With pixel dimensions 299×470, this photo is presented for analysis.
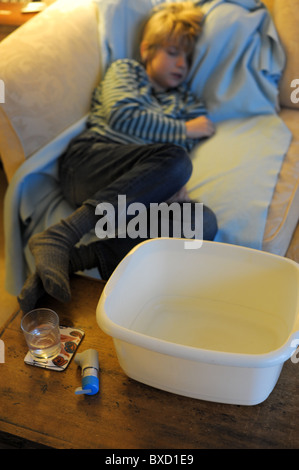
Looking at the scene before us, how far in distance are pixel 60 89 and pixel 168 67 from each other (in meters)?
0.40

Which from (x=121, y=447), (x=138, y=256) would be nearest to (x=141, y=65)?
(x=138, y=256)

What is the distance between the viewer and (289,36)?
5.24ft

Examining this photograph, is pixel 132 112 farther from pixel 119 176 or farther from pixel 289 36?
pixel 289 36

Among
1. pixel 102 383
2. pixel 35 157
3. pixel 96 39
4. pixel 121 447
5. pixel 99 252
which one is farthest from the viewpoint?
pixel 96 39

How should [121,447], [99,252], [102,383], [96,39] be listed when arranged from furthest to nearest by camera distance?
[96,39] < [99,252] < [102,383] < [121,447]

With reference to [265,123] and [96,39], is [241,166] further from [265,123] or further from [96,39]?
[96,39]

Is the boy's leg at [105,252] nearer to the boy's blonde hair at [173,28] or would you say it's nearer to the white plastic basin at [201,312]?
the white plastic basin at [201,312]

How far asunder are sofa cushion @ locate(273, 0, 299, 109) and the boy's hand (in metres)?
0.33

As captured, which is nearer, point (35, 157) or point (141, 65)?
point (35, 157)

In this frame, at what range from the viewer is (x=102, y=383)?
2.74ft

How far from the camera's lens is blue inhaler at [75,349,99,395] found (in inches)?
31.7

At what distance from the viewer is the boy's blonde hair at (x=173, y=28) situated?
1.53 meters
